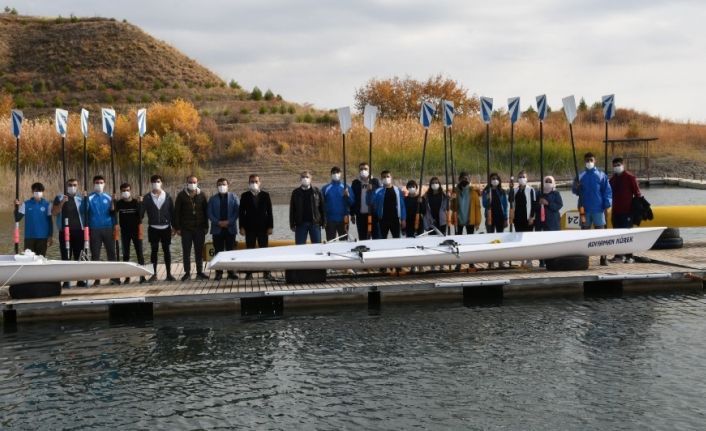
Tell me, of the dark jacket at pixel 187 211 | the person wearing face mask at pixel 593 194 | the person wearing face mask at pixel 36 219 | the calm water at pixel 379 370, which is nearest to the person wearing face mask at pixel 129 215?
the dark jacket at pixel 187 211

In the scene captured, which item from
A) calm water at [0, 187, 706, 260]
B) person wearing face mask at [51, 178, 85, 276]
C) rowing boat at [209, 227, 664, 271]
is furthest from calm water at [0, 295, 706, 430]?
calm water at [0, 187, 706, 260]

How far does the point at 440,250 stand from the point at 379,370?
3818 mm

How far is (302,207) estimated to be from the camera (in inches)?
561

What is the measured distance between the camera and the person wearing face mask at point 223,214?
545 inches

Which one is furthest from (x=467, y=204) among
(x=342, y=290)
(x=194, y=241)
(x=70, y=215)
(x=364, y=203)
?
(x=70, y=215)

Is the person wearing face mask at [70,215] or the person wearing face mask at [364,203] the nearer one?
the person wearing face mask at [70,215]

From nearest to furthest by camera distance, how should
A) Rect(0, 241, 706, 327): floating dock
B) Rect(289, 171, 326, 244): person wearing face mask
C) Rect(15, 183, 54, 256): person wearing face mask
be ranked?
1. Rect(0, 241, 706, 327): floating dock
2. Rect(15, 183, 54, 256): person wearing face mask
3. Rect(289, 171, 326, 244): person wearing face mask

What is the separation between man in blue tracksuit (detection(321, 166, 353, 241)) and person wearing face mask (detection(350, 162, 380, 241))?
151 millimetres

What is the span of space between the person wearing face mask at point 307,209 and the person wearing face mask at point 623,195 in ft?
16.9

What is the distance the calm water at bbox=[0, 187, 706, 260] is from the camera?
72.0ft

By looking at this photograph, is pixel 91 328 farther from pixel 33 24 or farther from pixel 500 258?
pixel 33 24

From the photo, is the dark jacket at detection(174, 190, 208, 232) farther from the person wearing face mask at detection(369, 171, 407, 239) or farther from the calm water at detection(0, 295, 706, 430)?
the person wearing face mask at detection(369, 171, 407, 239)

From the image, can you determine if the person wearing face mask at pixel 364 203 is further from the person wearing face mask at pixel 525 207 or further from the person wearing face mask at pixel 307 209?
the person wearing face mask at pixel 525 207

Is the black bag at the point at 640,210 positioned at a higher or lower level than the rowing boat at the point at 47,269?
higher
